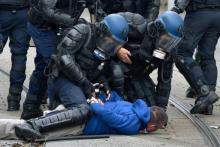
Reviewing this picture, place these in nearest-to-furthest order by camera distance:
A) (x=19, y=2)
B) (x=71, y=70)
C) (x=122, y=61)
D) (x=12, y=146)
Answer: (x=12, y=146)
(x=71, y=70)
(x=122, y=61)
(x=19, y=2)

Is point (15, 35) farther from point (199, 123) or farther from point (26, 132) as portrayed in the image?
point (199, 123)

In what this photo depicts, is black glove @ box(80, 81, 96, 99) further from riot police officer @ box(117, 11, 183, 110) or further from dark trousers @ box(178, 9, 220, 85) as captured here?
dark trousers @ box(178, 9, 220, 85)

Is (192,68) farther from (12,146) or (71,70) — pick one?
(12,146)

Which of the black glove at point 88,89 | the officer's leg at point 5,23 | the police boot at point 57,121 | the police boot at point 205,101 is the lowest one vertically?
the police boot at point 205,101

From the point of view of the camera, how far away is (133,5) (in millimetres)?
8445

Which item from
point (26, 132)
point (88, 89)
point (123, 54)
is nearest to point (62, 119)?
point (26, 132)

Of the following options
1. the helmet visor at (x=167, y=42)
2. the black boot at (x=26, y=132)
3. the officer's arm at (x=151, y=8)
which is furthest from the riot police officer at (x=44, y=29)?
the black boot at (x=26, y=132)

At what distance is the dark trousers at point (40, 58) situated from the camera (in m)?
7.82

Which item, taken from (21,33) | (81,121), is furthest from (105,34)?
(21,33)

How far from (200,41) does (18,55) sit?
2132 mm

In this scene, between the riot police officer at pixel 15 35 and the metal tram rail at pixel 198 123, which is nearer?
the metal tram rail at pixel 198 123

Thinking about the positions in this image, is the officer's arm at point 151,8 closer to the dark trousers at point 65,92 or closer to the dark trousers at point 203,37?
the dark trousers at point 203,37

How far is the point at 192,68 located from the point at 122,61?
116 cm

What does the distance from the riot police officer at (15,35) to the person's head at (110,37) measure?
1434 mm
